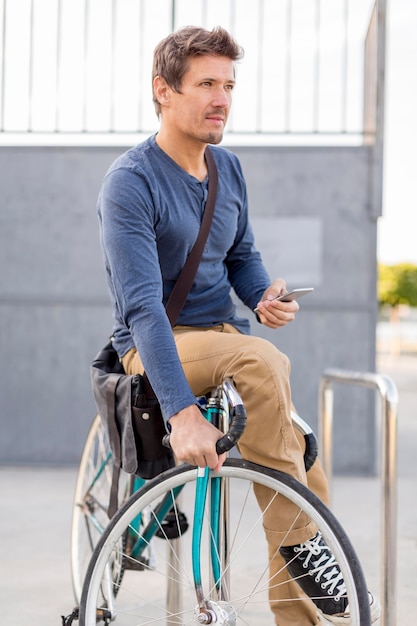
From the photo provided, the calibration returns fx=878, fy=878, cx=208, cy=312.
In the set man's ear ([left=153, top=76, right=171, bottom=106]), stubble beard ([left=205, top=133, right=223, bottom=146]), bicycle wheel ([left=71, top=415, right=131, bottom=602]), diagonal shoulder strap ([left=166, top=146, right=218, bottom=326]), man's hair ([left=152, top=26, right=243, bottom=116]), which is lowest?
bicycle wheel ([left=71, top=415, right=131, bottom=602])

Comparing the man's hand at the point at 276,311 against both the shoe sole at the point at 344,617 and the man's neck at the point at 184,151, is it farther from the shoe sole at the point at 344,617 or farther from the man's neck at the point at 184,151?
the shoe sole at the point at 344,617

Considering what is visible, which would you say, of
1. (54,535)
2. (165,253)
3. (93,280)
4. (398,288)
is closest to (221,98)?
(165,253)

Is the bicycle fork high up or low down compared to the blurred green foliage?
up

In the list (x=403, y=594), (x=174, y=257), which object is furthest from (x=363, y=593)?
(x=403, y=594)

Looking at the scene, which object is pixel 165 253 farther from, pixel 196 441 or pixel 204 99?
pixel 196 441

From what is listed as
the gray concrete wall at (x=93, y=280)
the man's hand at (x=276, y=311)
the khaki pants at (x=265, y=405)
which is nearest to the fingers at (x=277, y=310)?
the man's hand at (x=276, y=311)

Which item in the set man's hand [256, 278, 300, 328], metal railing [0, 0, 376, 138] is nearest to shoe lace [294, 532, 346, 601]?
man's hand [256, 278, 300, 328]

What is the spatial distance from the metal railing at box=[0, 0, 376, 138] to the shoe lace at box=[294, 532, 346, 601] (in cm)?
415

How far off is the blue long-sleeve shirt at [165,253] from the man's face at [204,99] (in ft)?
0.42

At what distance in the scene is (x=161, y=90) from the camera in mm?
2234

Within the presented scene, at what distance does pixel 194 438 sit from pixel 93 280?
3.92 m

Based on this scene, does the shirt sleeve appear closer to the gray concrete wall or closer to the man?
the man

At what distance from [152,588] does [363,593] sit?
1685mm

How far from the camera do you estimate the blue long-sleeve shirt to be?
197 cm
